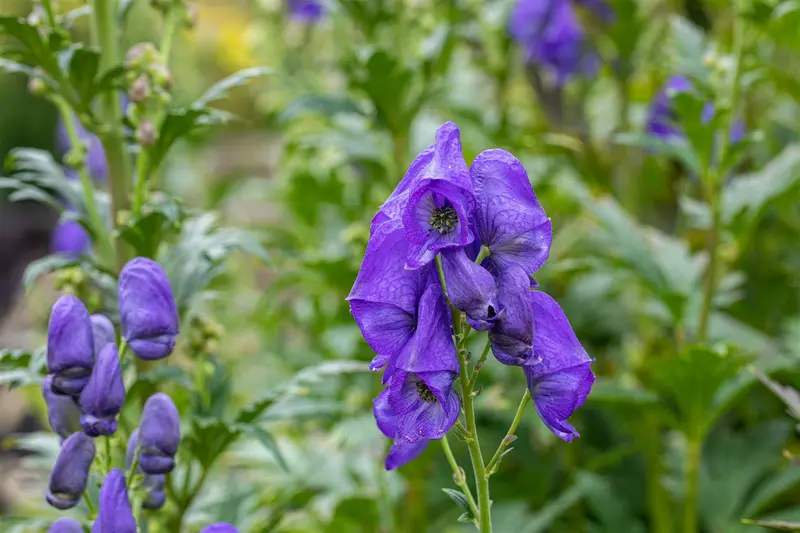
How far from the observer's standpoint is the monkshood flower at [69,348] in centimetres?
77

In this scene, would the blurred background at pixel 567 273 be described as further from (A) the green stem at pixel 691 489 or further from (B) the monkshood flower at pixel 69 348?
(B) the monkshood flower at pixel 69 348

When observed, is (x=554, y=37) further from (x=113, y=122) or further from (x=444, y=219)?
(x=444, y=219)

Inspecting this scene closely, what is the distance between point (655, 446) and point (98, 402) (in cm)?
107

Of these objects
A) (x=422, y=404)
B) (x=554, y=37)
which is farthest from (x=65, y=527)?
(x=554, y=37)

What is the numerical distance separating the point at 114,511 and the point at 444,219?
39cm

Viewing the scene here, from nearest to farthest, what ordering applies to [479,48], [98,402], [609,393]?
[98,402], [609,393], [479,48]

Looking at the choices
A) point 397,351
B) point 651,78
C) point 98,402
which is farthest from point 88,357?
point 651,78

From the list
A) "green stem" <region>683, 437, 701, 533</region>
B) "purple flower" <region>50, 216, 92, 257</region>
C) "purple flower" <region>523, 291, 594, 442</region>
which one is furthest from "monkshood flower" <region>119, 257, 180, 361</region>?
"purple flower" <region>50, 216, 92, 257</region>

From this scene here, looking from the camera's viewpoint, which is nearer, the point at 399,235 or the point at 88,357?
the point at 399,235

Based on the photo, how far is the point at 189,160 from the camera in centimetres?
245

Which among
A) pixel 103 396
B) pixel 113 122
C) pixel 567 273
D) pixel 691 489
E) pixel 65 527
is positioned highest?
pixel 113 122

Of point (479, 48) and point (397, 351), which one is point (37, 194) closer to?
point (397, 351)

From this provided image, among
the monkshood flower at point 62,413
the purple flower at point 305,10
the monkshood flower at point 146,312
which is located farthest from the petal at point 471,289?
the purple flower at point 305,10

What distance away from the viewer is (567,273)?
1681mm
